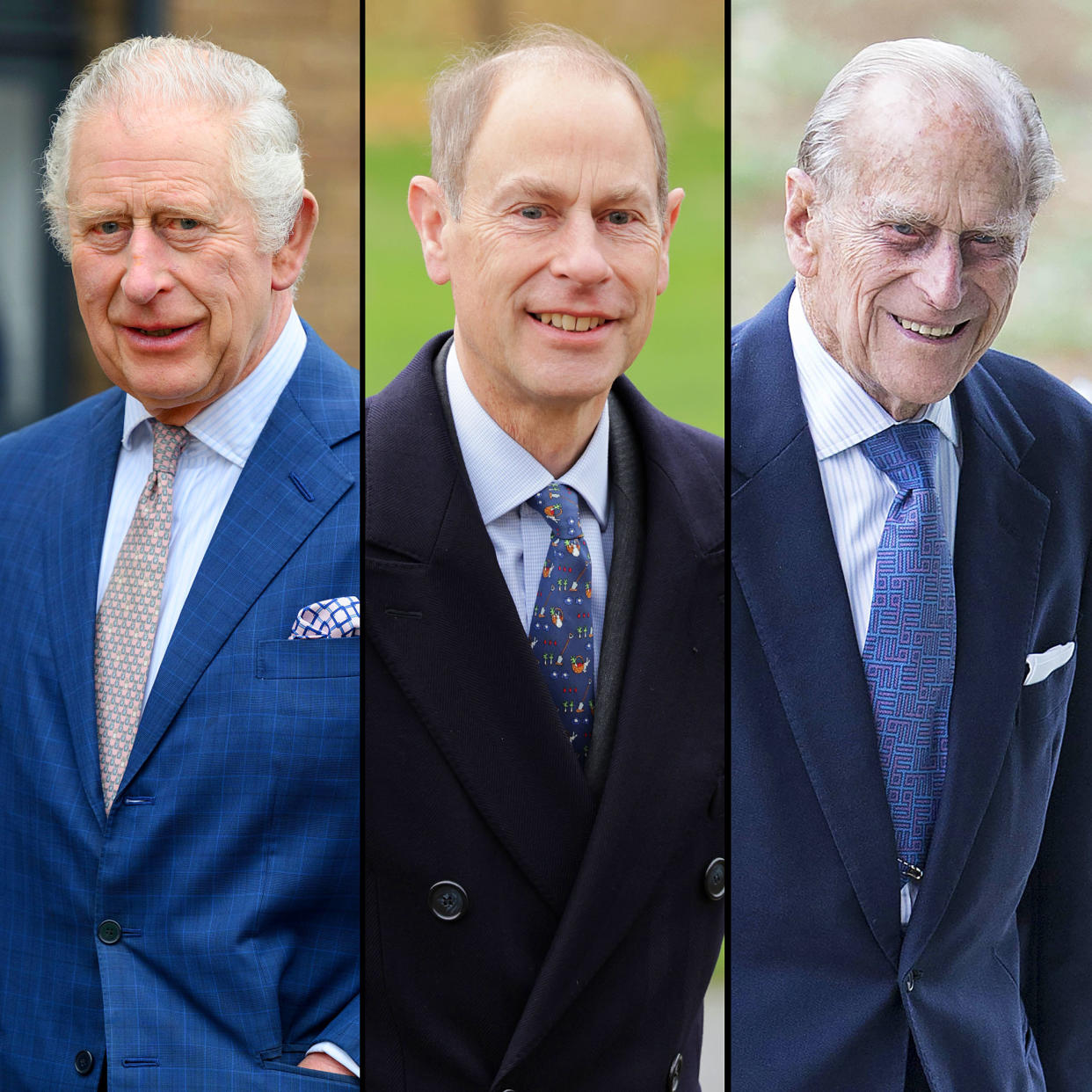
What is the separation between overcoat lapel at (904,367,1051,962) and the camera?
2.81 meters

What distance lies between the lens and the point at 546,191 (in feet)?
8.49

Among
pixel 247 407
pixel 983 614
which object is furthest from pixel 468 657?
pixel 983 614

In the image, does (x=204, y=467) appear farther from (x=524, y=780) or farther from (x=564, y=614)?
(x=524, y=780)

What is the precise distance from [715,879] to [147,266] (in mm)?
1712

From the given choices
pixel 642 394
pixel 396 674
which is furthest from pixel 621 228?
pixel 396 674

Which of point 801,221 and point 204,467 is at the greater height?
point 801,221

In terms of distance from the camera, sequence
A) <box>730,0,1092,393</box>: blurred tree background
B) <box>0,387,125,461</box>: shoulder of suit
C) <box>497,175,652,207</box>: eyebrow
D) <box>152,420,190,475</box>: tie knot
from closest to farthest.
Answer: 1. <box>497,175,652,207</box>: eyebrow
2. <box>730,0,1092,393</box>: blurred tree background
3. <box>152,420,190,475</box>: tie knot
4. <box>0,387,125,461</box>: shoulder of suit

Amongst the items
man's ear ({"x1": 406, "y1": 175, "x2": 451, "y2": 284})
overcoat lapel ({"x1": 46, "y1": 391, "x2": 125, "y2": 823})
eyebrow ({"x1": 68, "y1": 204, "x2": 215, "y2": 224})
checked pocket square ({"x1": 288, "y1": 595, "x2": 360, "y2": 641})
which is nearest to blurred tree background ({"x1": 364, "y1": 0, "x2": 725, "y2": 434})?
man's ear ({"x1": 406, "y1": 175, "x2": 451, "y2": 284})

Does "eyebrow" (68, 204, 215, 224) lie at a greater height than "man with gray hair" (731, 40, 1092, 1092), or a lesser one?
greater

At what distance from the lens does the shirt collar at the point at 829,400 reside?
2783mm

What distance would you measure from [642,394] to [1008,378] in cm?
78

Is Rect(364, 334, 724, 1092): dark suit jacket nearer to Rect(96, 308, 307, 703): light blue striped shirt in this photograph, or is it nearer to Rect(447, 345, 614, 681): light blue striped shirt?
Rect(447, 345, 614, 681): light blue striped shirt

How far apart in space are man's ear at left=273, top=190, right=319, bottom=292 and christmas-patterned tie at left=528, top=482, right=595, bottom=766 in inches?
27.7

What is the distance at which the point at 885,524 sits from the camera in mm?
2812
